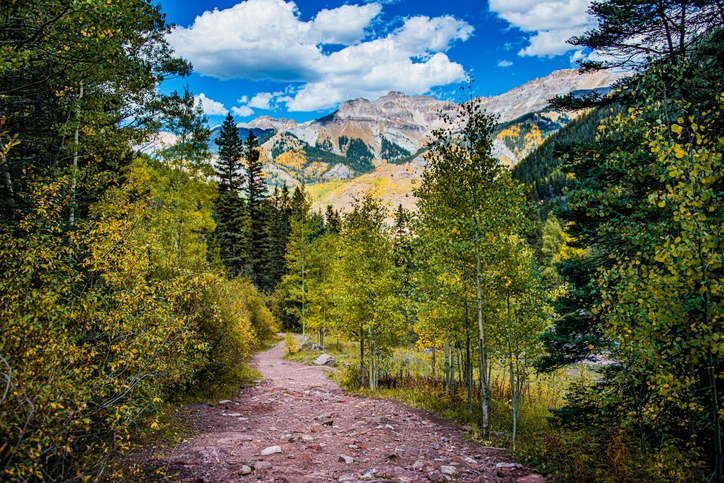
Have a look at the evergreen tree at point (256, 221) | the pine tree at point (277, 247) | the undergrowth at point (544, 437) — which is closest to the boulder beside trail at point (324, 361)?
the undergrowth at point (544, 437)

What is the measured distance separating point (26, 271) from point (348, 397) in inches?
504

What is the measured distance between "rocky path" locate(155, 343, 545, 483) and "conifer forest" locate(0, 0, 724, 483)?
0.97 m

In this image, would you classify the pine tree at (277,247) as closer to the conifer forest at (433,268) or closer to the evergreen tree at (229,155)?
the evergreen tree at (229,155)

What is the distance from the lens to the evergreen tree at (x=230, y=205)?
36.1 metres

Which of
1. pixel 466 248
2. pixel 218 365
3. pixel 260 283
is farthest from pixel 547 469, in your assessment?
pixel 260 283

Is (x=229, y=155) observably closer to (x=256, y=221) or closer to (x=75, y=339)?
(x=256, y=221)

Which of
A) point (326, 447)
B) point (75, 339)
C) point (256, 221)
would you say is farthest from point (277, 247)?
point (75, 339)

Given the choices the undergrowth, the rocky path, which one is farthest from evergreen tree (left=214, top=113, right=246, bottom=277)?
the rocky path

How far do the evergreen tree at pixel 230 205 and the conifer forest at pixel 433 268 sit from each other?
1528 centimetres

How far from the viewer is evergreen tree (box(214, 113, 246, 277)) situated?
36094 millimetres

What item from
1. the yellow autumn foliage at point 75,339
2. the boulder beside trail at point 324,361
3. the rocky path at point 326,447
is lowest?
the boulder beside trail at point 324,361

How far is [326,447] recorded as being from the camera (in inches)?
360

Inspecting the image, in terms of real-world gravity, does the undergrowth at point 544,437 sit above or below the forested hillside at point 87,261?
below

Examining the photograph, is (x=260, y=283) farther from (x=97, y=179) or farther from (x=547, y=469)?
(x=547, y=469)
